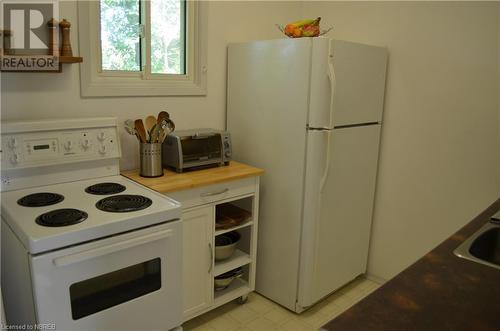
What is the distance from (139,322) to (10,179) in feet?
2.80


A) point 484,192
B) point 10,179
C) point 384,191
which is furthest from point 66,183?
point 484,192

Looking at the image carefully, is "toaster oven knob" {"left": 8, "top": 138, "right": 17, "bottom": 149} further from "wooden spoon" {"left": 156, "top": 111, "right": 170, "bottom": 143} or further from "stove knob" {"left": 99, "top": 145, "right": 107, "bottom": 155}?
"wooden spoon" {"left": 156, "top": 111, "right": 170, "bottom": 143}

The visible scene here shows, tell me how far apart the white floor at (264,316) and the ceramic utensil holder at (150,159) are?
36.6 inches

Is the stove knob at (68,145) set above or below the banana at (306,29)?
below

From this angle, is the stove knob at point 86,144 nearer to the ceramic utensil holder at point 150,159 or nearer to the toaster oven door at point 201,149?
the ceramic utensil holder at point 150,159

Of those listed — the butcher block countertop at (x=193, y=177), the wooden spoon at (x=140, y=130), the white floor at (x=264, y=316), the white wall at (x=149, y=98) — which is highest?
the white wall at (x=149, y=98)

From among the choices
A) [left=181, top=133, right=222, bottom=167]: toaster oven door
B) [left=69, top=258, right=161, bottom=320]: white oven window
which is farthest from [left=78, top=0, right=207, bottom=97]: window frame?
[left=69, top=258, right=161, bottom=320]: white oven window

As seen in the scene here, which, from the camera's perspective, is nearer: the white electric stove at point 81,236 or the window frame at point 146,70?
the white electric stove at point 81,236

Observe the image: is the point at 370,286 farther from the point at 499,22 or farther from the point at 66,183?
the point at 66,183

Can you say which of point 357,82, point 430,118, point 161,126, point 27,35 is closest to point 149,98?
point 161,126

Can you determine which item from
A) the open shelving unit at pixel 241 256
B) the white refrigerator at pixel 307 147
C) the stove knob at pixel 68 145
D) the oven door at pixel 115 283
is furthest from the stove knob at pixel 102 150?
the white refrigerator at pixel 307 147

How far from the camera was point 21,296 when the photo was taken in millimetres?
1534

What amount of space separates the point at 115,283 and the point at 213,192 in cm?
71

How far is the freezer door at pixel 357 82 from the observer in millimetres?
2219
